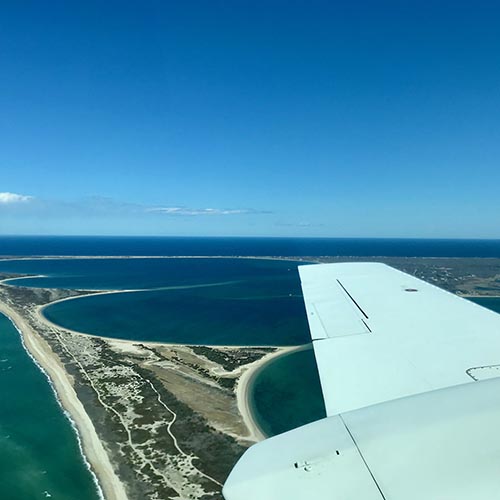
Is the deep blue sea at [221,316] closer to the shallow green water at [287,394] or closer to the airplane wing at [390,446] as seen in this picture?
the shallow green water at [287,394]

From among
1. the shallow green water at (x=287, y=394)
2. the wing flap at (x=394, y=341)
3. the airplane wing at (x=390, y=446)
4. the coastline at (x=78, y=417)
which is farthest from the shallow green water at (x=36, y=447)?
the airplane wing at (x=390, y=446)

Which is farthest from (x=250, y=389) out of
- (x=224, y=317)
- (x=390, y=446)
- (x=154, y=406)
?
(x=390, y=446)

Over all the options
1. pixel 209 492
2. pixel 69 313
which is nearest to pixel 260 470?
pixel 209 492

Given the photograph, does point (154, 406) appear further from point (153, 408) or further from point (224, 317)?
point (224, 317)

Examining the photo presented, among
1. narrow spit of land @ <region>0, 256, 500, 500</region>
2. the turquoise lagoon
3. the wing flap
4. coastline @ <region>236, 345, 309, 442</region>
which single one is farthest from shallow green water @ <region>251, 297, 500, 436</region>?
the wing flap

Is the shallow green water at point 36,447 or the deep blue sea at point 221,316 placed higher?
the deep blue sea at point 221,316

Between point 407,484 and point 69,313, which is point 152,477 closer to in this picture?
point 407,484
